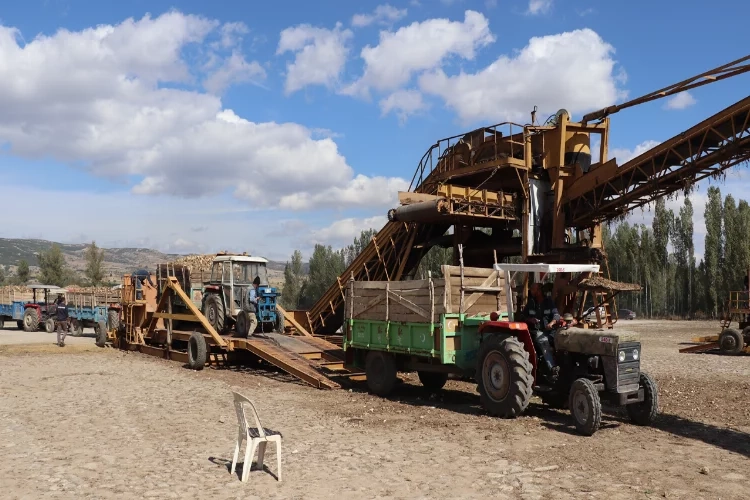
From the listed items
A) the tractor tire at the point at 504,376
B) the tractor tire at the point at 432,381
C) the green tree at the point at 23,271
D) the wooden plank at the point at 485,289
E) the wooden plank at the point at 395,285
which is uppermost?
the green tree at the point at 23,271

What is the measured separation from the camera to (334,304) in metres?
20.8

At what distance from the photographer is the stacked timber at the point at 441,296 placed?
11.1m

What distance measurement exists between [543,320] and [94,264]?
5858 cm

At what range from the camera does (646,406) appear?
30.2ft

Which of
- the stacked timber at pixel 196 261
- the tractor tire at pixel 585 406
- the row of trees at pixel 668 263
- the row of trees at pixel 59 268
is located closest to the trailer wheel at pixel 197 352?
the stacked timber at pixel 196 261

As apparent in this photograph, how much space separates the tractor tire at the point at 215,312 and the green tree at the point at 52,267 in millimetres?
54405

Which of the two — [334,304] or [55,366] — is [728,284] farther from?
[55,366]

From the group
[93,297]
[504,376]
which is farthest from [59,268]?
[504,376]

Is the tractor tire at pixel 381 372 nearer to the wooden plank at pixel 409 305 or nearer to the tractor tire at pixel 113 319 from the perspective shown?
the wooden plank at pixel 409 305

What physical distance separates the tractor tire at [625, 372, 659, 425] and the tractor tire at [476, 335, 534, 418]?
58.2 inches

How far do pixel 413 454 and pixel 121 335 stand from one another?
647 inches

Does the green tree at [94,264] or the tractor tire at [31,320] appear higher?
the green tree at [94,264]

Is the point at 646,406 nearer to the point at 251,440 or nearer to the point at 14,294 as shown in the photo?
the point at 251,440

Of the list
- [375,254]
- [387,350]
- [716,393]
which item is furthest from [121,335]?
[716,393]
